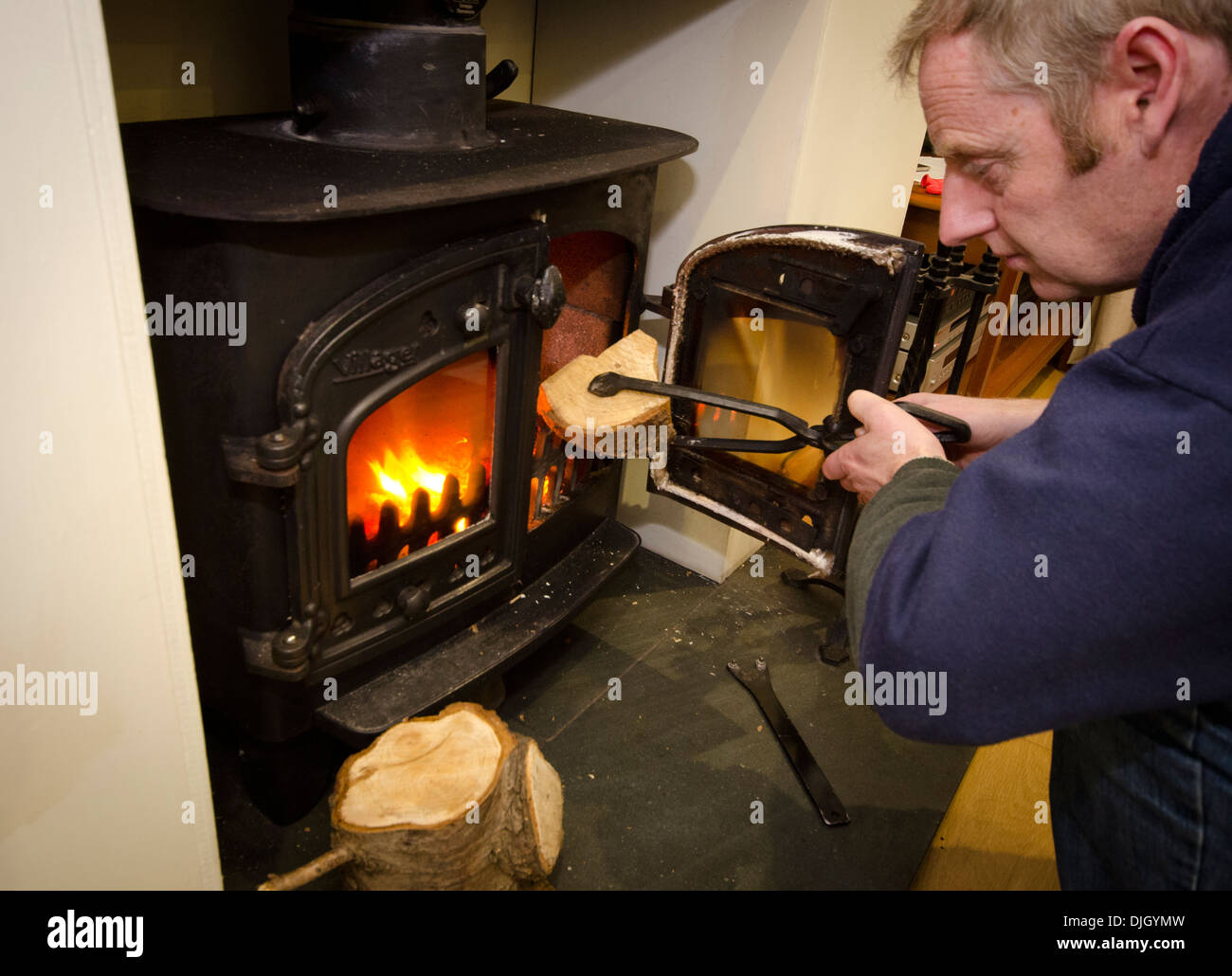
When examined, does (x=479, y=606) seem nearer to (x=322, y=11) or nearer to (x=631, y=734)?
(x=631, y=734)

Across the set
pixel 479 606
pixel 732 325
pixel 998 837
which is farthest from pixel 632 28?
pixel 998 837

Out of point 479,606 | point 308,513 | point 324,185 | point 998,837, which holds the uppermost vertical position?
point 324,185

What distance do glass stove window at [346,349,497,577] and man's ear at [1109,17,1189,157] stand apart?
0.85m

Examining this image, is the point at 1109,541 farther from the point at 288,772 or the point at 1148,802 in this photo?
the point at 288,772

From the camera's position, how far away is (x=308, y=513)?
45.3 inches

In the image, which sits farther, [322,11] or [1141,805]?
[322,11]

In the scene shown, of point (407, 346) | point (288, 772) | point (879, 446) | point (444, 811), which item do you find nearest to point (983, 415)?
point (879, 446)

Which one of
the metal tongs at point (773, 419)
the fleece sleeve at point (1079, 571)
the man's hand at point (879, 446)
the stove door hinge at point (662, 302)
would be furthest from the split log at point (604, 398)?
the fleece sleeve at point (1079, 571)

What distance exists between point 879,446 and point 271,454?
702 mm

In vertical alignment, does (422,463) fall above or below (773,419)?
below

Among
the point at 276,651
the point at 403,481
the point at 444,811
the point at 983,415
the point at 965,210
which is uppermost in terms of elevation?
the point at 965,210

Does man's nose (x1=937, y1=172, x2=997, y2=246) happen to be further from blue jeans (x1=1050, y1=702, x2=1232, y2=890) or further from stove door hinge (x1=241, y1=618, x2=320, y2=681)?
Answer: stove door hinge (x1=241, y1=618, x2=320, y2=681)

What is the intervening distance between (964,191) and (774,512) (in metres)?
0.69

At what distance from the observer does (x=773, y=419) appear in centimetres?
133
